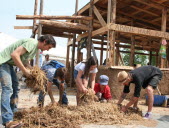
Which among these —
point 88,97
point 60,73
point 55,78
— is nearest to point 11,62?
point 60,73

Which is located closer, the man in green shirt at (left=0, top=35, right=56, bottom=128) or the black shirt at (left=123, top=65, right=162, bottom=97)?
the man in green shirt at (left=0, top=35, right=56, bottom=128)

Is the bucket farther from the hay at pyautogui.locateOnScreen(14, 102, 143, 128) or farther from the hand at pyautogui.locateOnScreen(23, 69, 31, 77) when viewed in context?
the hand at pyautogui.locateOnScreen(23, 69, 31, 77)

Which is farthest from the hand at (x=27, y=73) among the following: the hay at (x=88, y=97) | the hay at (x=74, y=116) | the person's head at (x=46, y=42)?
the hay at (x=88, y=97)

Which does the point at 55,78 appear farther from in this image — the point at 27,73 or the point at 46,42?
the point at 46,42

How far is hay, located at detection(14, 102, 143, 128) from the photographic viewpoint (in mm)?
3643

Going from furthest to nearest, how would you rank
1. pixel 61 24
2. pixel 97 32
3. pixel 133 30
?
pixel 97 32 → pixel 61 24 → pixel 133 30

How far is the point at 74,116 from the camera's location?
404 centimetres

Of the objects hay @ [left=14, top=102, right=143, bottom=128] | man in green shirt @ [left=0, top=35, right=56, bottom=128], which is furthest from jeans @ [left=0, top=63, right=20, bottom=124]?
hay @ [left=14, top=102, right=143, bottom=128]

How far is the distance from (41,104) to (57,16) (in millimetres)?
5249

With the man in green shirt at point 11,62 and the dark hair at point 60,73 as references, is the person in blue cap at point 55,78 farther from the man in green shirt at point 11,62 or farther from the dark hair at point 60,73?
the man in green shirt at point 11,62

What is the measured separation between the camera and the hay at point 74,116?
12.0 ft

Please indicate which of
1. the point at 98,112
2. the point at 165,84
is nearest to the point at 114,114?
the point at 98,112

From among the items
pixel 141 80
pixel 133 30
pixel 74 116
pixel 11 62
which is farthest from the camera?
pixel 133 30

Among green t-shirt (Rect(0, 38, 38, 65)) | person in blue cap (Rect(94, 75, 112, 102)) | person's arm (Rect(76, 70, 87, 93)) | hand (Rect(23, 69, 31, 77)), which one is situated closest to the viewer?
green t-shirt (Rect(0, 38, 38, 65))
